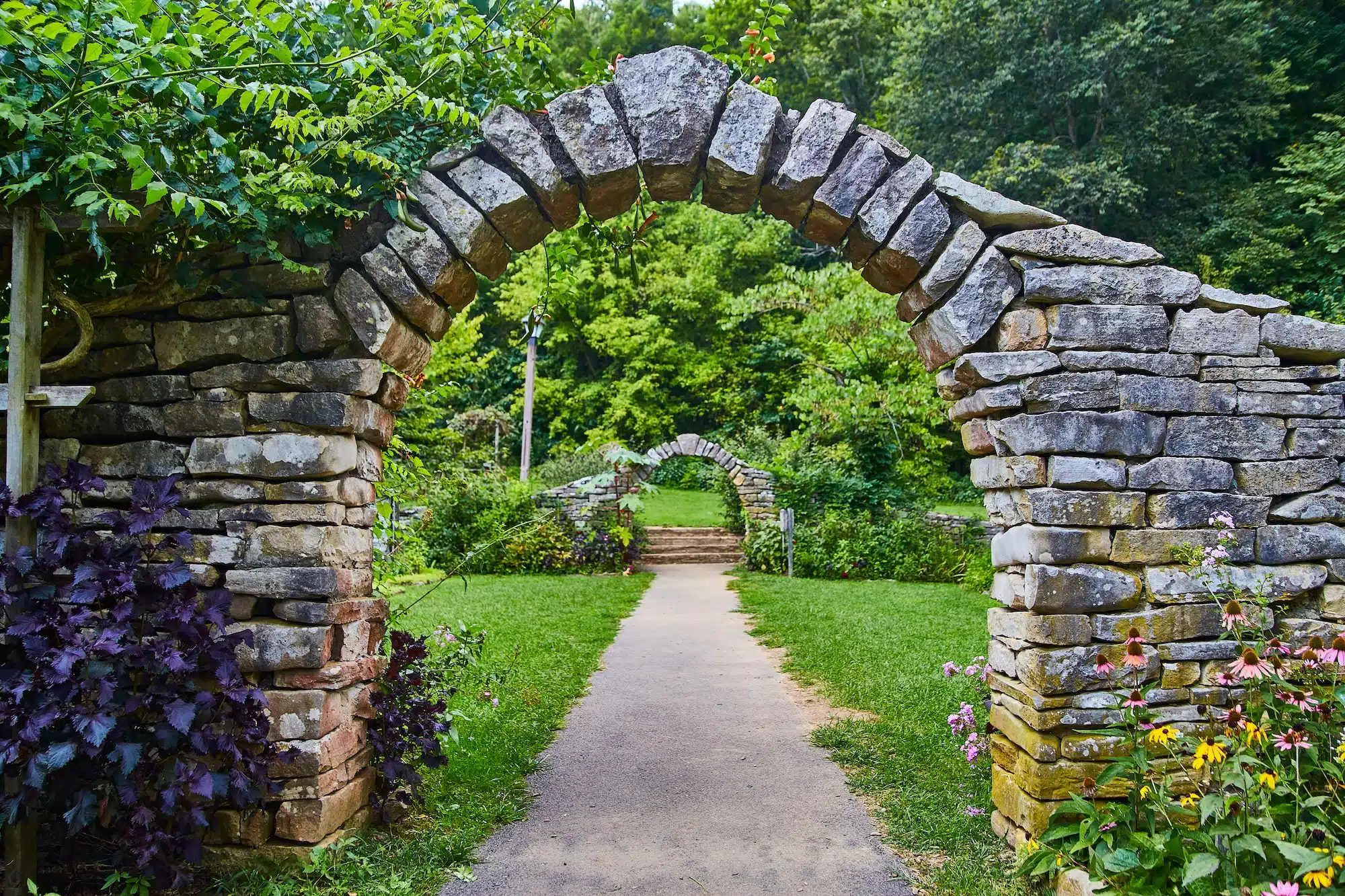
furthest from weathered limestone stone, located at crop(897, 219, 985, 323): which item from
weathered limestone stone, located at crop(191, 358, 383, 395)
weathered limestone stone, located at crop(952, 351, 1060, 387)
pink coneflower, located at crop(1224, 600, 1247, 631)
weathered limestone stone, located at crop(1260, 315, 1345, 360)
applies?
weathered limestone stone, located at crop(191, 358, 383, 395)

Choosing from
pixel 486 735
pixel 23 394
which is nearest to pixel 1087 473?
pixel 486 735

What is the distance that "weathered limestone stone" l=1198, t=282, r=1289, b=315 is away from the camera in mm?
3506

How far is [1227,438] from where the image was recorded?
11.5 ft

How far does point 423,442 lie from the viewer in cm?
1544

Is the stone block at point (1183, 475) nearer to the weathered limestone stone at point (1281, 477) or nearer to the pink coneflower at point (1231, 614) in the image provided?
the weathered limestone stone at point (1281, 477)

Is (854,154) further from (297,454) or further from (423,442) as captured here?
(423,442)

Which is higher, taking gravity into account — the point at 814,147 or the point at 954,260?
the point at 814,147

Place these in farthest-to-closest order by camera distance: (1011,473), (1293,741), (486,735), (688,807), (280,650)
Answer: (486,735)
(688,807)
(1011,473)
(280,650)
(1293,741)

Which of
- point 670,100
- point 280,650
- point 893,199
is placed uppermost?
point 670,100

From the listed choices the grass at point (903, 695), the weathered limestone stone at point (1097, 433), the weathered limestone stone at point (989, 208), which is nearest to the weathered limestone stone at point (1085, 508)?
the weathered limestone stone at point (1097, 433)

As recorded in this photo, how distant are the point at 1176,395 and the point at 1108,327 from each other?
0.41 metres

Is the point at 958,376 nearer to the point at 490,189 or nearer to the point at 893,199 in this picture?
the point at 893,199

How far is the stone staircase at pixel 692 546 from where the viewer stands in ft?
51.2

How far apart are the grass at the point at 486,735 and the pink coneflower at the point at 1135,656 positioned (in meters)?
2.81
